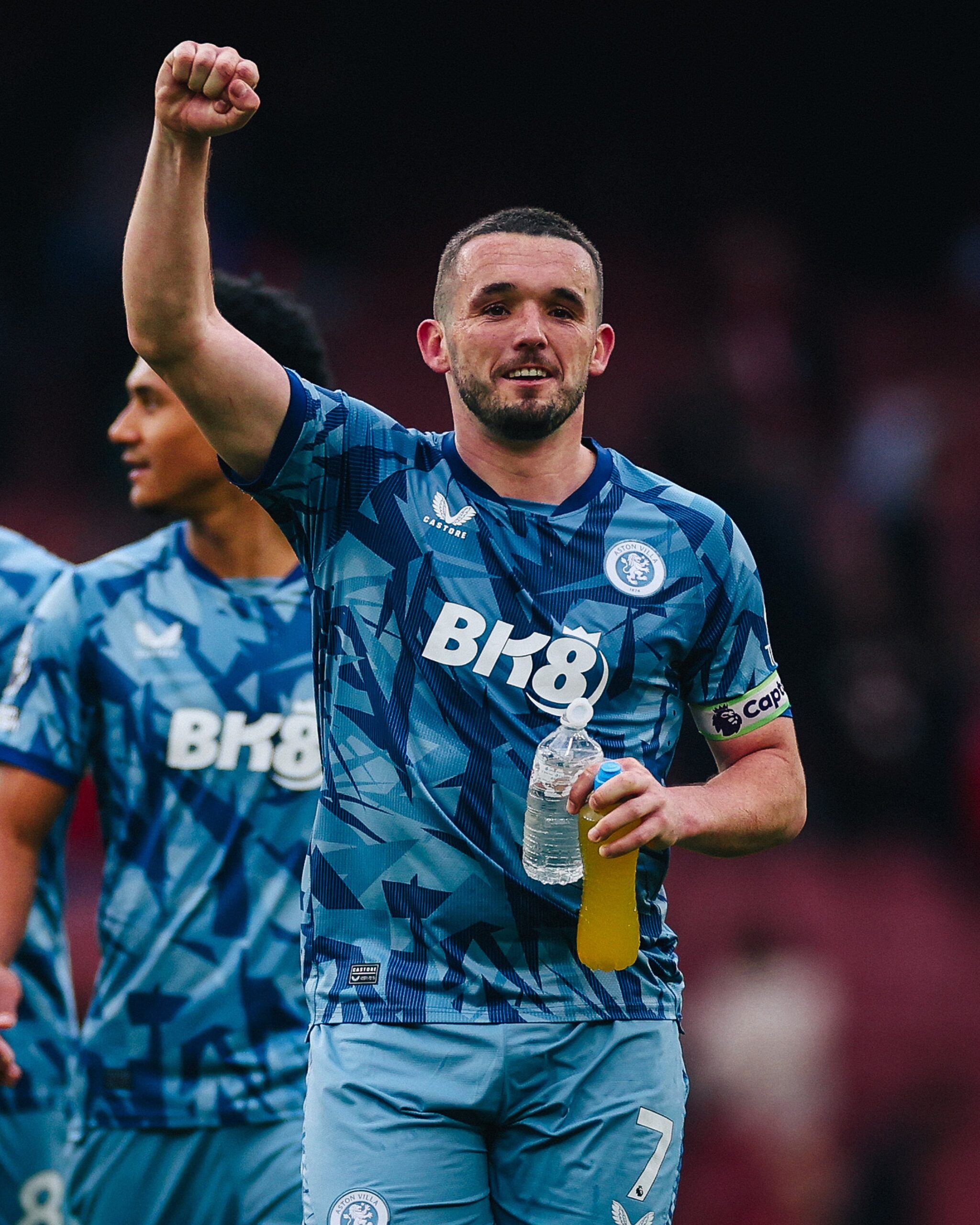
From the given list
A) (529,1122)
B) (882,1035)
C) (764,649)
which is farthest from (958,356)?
(529,1122)

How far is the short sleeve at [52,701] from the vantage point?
4.14m

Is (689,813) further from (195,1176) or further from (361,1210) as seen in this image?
(195,1176)

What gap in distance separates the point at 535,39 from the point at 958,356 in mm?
3738

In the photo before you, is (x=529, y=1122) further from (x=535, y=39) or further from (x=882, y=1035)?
(x=535, y=39)

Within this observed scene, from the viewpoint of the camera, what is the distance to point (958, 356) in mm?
11234

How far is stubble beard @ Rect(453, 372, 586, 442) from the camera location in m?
3.28

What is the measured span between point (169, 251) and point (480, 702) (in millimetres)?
999

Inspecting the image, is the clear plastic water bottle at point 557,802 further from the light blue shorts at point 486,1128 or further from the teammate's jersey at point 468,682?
the light blue shorts at point 486,1128

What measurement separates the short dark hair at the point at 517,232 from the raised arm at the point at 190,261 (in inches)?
22.8

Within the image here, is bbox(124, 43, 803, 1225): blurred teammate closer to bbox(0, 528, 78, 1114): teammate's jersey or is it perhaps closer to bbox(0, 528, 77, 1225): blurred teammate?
bbox(0, 528, 77, 1225): blurred teammate

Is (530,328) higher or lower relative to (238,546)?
higher

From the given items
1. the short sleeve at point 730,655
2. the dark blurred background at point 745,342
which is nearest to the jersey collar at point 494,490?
the short sleeve at point 730,655

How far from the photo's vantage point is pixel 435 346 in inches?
138

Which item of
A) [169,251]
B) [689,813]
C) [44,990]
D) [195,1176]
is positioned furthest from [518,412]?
[44,990]
